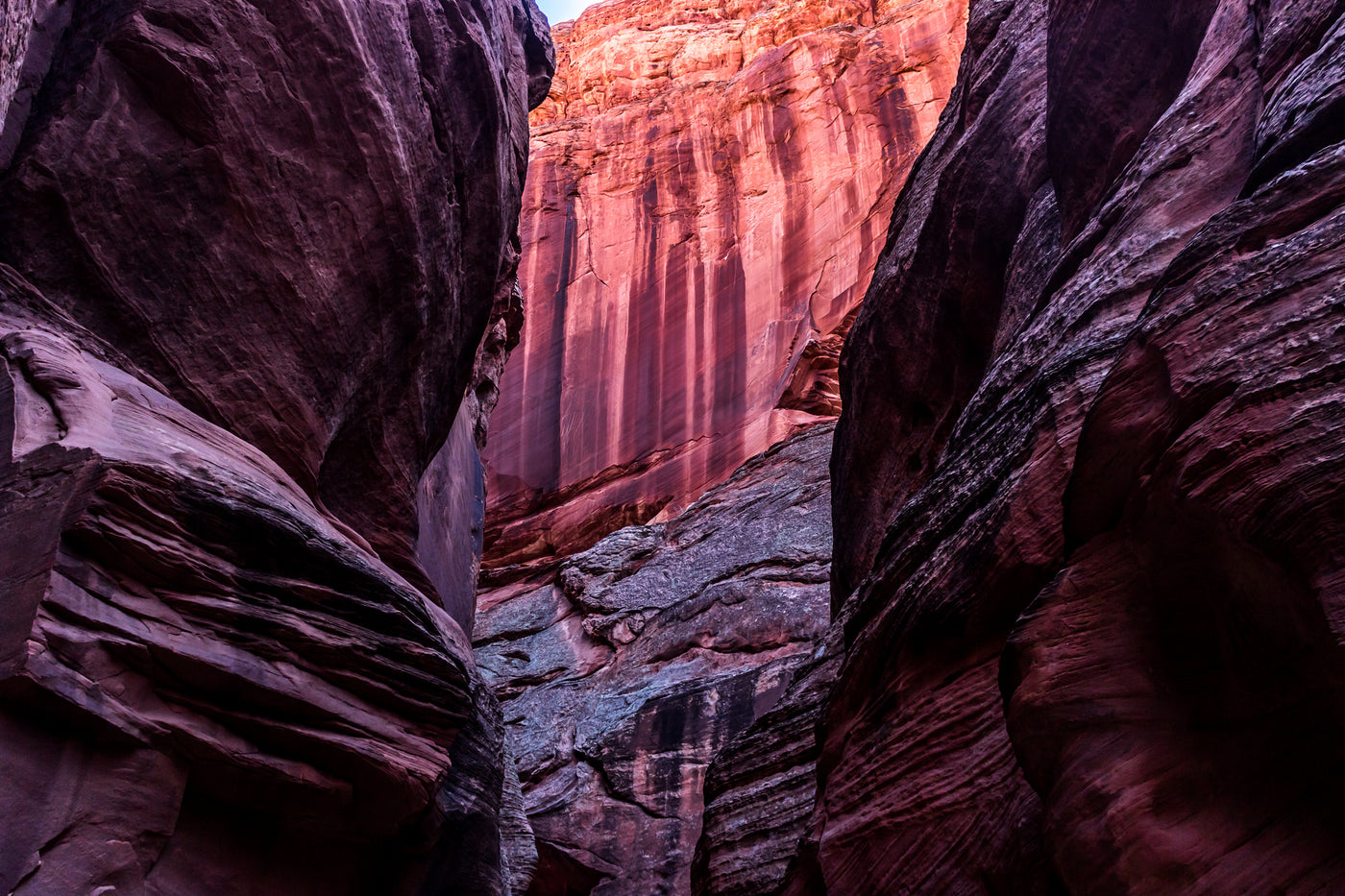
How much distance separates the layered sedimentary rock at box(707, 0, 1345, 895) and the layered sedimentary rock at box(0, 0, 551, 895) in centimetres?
362

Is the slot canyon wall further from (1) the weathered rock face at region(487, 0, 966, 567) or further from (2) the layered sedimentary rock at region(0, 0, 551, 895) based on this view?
(2) the layered sedimentary rock at region(0, 0, 551, 895)

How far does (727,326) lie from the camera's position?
36.8 m

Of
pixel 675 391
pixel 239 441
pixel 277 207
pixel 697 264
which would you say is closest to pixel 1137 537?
pixel 239 441

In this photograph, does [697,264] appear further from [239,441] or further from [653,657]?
[239,441]

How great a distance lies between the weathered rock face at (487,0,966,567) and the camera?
112ft

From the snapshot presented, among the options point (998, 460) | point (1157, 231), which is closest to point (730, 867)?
point (998, 460)

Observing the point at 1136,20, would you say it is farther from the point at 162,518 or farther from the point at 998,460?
the point at 162,518

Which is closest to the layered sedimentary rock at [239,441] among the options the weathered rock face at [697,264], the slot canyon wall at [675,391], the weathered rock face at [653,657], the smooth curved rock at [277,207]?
the smooth curved rock at [277,207]

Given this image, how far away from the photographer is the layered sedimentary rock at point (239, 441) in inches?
279

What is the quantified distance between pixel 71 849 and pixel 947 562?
214 inches

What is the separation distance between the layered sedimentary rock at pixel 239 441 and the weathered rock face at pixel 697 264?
20.4 meters

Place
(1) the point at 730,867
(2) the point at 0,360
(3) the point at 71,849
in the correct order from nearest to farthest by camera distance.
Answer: (3) the point at 71,849
(2) the point at 0,360
(1) the point at 730,867

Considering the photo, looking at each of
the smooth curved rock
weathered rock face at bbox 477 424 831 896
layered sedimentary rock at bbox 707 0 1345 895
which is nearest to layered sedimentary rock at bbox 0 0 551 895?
the smooth curved rock

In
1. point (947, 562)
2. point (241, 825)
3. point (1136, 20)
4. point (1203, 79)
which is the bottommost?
point (241, 825)
